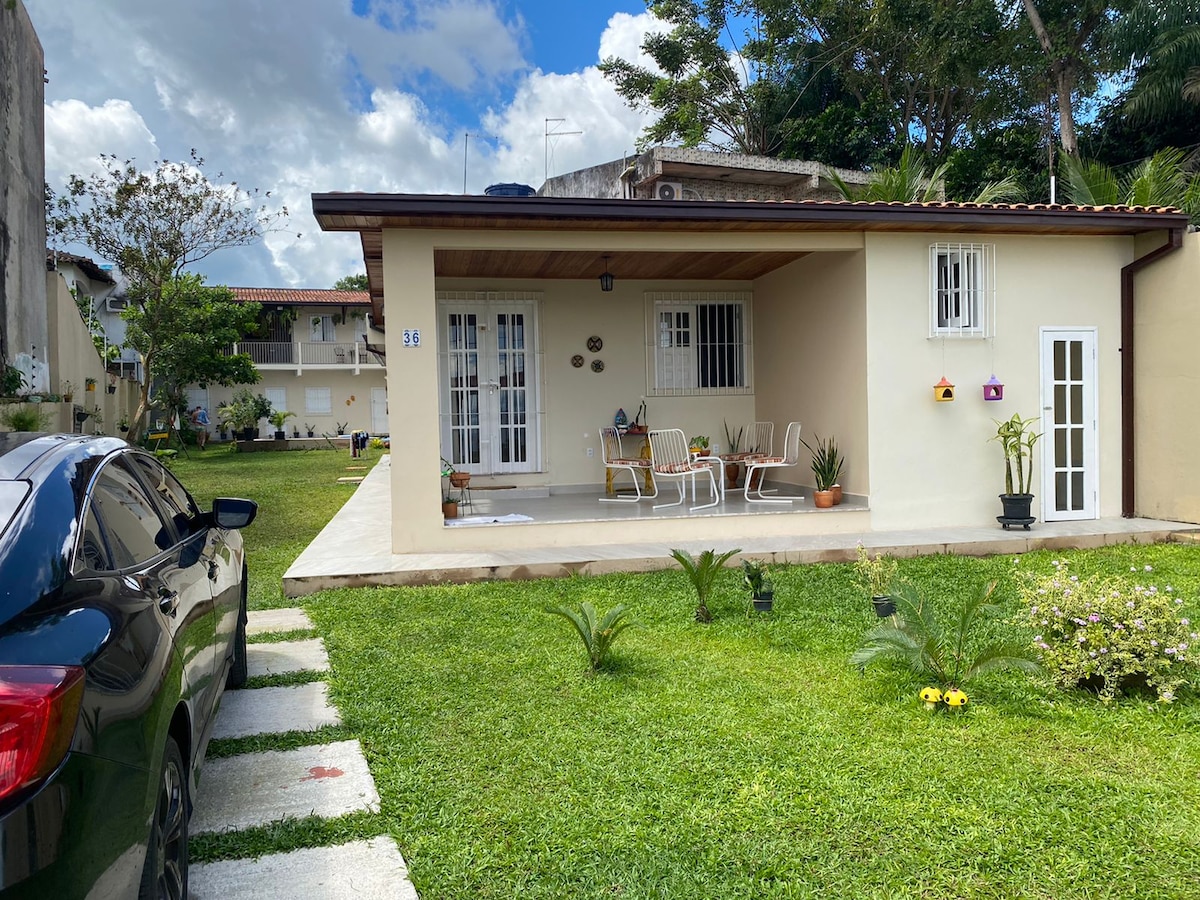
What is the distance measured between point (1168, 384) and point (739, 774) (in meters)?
8.08

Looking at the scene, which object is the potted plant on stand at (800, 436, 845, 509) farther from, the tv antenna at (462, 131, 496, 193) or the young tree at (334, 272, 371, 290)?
the young tree at (334, 272, 371, 290)

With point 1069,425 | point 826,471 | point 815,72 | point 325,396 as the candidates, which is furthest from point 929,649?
point 325,396

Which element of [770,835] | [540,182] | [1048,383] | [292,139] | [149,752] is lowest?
[770,835]

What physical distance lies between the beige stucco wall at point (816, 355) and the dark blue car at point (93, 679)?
7.45m

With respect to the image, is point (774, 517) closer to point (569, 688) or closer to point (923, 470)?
point (923, 470)

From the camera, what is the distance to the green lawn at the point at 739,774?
2738mm

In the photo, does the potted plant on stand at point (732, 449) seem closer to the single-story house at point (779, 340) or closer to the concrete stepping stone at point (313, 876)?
the single-story house at point (779, 340)

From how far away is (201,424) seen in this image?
31172mm

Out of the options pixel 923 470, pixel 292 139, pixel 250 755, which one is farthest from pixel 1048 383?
pixel 292 139

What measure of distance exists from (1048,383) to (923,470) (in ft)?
5.83

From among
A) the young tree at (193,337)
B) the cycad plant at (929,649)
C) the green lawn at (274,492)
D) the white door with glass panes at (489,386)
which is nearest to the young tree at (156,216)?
the green lawn at (274,492)

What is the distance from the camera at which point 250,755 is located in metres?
3.75

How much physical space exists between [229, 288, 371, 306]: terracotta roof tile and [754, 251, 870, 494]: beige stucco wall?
26076 millimetres

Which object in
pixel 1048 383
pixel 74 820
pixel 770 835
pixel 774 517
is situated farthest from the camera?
pixel 1048 383
